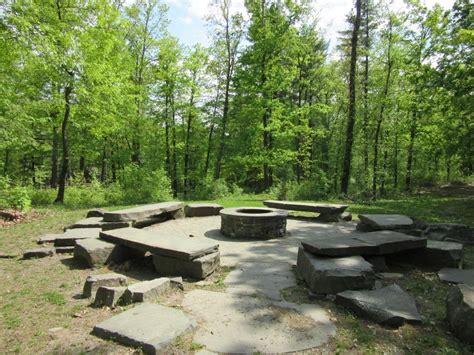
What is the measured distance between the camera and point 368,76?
2328 cm

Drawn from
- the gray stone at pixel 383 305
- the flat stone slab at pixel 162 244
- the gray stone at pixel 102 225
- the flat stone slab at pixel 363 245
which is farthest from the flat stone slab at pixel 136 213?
the gray stone at pixel 383 305

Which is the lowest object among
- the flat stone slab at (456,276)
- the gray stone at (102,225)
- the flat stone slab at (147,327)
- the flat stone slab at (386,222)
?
the flat stone slab at (147,327)

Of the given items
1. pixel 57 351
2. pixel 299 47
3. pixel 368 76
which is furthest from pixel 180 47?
pixel 57 351

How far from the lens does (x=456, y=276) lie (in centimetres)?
507

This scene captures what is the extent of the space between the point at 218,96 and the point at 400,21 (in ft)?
40.7

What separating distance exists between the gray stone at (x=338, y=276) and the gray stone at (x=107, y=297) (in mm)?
2547

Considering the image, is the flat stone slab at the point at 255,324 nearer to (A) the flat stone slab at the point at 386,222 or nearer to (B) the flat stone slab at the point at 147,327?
(B) the flat stone slab at the point at 147,327

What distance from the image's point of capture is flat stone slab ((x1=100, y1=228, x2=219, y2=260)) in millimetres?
5172

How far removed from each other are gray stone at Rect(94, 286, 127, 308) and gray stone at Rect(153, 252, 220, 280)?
3.88 feet

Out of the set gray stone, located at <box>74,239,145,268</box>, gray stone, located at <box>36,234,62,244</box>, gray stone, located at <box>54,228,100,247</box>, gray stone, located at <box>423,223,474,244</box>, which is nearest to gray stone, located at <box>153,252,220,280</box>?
gray stone, located at <box>74,239,145,268</box>

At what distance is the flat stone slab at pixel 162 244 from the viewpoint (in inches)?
204

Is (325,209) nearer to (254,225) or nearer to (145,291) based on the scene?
(254,225)

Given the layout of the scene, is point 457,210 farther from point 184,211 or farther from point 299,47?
point 299,47

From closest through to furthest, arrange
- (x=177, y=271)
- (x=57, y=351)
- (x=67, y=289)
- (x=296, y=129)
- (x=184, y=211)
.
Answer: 1. (x=57, y=351)
2. (x=67, y=289)
3. (x=177, y=271)
4. (x=184, y=211)
5. (x=296, y=129)
